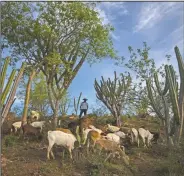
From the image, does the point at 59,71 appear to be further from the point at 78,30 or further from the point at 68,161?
the point at 68,161

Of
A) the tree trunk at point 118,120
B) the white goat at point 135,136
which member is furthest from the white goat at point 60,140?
the tree trunk at point 118,120

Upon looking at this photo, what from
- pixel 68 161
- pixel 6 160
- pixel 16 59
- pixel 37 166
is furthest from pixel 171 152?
pixel 16 59

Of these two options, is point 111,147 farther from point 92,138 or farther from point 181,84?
point 181,84

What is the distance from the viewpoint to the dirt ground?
9.24 metres

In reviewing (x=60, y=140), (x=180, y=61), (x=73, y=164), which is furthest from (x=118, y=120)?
(x=73, y=164)

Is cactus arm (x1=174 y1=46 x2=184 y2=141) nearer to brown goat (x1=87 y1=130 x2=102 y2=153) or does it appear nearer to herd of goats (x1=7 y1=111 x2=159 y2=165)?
herd of goats (x1=7 y1=111 x2=159 y2=165)

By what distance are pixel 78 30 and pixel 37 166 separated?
9.12 meters

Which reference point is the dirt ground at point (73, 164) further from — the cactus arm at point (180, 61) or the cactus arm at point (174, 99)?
the cactus arm at point (180, 61)

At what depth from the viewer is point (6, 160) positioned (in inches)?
389

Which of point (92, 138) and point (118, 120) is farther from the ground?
point (118, 120)

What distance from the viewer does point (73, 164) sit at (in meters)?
9.83

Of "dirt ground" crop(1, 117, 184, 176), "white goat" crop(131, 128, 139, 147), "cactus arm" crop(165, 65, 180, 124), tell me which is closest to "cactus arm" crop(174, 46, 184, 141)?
"cactus arm" crop(165, 65, 180, 124)

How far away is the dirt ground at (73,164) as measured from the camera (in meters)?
9.24

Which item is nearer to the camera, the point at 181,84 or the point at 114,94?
the point at 181,84
